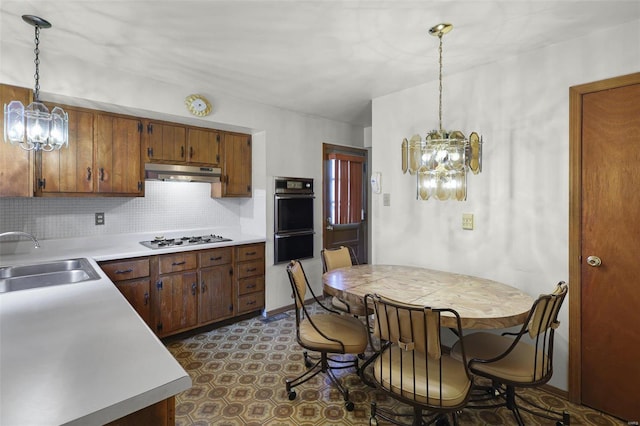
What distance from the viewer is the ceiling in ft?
6.17

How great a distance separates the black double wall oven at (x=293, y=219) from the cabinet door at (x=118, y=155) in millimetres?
1484

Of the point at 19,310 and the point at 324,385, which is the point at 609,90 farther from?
the point at 19,310

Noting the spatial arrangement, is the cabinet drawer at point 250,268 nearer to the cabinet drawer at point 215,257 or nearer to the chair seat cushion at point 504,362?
the cabinet drawer at point 215,257

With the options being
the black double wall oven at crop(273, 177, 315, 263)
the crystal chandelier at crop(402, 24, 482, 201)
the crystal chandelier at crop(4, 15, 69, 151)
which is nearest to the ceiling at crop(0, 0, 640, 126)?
the crystal chandelier at crop(402, 24, 482, 201)

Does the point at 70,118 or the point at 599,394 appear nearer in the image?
the point at 599,394

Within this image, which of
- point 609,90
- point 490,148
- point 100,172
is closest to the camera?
point 609,90

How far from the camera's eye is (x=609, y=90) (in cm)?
209

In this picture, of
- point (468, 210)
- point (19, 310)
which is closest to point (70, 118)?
point (19, 310)

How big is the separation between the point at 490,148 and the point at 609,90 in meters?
0.78

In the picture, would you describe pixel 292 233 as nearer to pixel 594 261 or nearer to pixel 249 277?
pixel 249 277

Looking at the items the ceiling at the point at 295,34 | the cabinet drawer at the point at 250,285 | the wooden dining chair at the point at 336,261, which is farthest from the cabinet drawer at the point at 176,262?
the ceiling at the point at 295,34

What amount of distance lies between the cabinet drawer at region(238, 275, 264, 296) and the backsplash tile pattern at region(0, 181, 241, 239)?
87 cm

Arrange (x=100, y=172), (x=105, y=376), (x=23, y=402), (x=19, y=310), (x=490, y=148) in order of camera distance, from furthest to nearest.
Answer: (x=100, y=172) → (x=490, y=148) → (x=19, y=310) → (x=105, y=376) → (x=23, y=402)

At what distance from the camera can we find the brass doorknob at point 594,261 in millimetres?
2143
